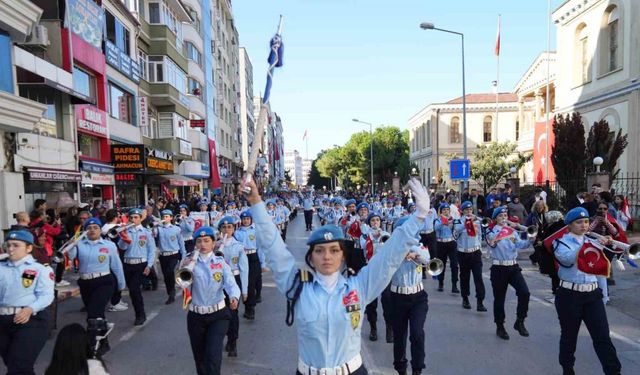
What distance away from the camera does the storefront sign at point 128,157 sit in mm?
19203

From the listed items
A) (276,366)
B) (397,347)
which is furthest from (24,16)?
(397,347)

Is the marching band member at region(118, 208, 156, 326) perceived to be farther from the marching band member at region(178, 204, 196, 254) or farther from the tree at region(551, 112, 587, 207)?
the tree at region(551, 112, 587, 207)

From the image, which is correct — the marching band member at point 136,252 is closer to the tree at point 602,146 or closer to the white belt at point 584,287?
the white belt at point 584,287

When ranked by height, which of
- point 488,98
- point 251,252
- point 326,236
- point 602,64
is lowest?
point 251,252

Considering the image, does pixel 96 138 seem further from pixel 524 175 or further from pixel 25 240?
pixel 524 175

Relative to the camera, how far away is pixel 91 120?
17.4 meters

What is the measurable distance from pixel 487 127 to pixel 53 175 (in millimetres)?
48408

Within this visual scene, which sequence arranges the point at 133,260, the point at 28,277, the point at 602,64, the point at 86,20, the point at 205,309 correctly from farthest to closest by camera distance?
the point at 602,64 → the point at 86,20 → the point at 133,260 → the point at 205,309 → the point at 28,277

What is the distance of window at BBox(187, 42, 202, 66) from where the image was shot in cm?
3083

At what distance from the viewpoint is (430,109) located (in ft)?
179

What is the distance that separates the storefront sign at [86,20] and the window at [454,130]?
4342cm

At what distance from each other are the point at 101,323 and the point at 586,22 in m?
30.1

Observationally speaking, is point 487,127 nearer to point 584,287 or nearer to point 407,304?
point 584,287

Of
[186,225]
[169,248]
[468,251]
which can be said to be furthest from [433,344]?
[186,225]
